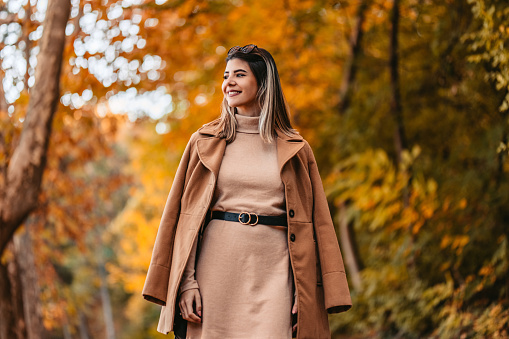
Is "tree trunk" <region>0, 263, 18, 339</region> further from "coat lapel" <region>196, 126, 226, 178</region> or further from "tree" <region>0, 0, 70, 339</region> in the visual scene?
"coat lapel" <region>196, 126, 226, 178</region>

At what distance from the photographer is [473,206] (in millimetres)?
6059

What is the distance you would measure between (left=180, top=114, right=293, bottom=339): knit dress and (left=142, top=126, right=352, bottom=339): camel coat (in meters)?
0.06

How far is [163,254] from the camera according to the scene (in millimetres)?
2908

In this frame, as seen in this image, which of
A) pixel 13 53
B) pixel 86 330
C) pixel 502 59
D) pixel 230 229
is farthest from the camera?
pixel 86 330

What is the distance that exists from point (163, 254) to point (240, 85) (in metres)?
0.93

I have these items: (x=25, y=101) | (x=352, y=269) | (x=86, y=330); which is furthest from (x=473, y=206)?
(x=86, y=330)

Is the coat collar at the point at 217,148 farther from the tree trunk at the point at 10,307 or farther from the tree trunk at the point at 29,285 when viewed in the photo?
the tree trunk at the point at 29,285

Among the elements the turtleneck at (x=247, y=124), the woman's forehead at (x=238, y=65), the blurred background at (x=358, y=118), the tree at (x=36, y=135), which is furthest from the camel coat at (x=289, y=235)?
the tree at (x=36, y=135)

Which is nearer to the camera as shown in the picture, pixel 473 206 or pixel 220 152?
pixel 220 152

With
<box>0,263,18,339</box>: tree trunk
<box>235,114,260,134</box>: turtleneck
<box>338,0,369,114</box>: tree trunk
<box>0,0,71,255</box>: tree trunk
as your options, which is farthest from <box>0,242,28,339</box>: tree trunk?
<box>338,0,369,114</box>: tree trunk

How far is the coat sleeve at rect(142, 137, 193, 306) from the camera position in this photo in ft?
9.37

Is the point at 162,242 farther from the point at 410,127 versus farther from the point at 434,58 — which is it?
the point at 410,127

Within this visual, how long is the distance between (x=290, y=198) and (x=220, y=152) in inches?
16.6

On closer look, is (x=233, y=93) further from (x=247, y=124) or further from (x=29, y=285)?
(x=29, y=285)
